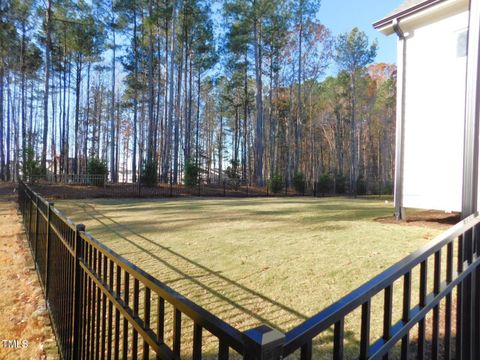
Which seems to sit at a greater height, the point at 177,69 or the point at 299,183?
the point at 177,69

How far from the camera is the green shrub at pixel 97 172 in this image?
17391 millimetres

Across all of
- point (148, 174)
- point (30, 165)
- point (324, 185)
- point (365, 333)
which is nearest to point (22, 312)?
point (365, 333)

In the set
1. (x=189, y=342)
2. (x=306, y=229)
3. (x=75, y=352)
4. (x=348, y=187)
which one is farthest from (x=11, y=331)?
(x=348, y=187)

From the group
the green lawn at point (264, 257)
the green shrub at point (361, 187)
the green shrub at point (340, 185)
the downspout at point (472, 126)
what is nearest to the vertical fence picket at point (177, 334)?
the green lawn at point (264, 257)

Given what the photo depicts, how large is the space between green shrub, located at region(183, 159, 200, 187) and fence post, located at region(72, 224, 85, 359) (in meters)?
16.9

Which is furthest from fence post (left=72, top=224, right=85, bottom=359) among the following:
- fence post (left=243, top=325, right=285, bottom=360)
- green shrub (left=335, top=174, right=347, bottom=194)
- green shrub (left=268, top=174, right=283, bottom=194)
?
green shrub (left=335, top=174, right=347, bottom=194)

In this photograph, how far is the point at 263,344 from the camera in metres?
Answer: 0.70

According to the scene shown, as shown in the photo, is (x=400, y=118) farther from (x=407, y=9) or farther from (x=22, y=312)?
(x=22, y=312)

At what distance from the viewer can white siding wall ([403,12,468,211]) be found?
602 cm

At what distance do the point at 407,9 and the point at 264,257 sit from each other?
611 cm

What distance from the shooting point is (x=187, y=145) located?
23.1 meters

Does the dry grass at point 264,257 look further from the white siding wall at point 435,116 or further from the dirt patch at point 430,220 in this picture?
the white siding wall at point 435,116

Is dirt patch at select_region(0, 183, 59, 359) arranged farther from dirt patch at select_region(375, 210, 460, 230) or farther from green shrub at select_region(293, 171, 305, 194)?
green shrub at select_region(293, 171, 305, 194)

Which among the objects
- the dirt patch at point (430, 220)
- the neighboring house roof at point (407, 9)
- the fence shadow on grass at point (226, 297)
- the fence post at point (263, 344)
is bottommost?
the fence shadow on grass at point (226, 297)
